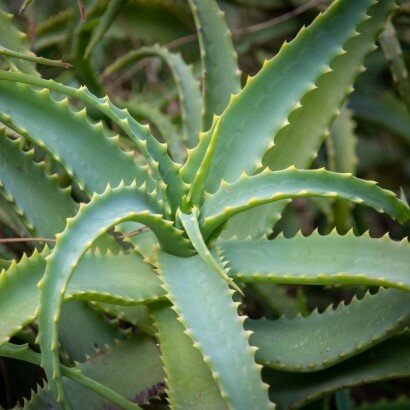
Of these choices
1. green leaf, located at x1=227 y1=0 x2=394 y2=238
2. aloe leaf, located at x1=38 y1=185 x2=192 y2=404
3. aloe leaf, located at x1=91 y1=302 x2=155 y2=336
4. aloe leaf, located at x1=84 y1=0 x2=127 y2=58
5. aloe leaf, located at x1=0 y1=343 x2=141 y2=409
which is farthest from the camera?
aloe leaf, located at x1=84 y1=0 x2=127 y2=58

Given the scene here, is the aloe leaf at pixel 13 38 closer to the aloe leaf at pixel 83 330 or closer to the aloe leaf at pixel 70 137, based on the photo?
the aloe leaf at pixel 70 137

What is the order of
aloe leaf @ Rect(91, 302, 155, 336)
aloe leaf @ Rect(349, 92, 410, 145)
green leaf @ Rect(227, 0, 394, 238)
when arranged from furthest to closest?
aloe leaf @ Rect(349, 92, 410, 145), green leaf @ Rect(227, 0, 394, 238), aloe leaf @ Rect(91, 302, 155, 336)

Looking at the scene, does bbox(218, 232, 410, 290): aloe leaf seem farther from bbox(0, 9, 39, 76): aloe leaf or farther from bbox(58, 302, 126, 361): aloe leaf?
bbox(0, 9, 39, 76): aloe leaf

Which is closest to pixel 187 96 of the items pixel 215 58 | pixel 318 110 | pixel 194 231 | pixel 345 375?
pixel 215 58

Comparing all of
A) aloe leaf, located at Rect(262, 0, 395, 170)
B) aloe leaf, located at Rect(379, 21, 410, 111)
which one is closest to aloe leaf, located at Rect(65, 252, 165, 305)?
aloe leaf, located at Rect(262, 0, 395, 170)

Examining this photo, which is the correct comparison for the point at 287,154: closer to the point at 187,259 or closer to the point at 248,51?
the point at 187,259

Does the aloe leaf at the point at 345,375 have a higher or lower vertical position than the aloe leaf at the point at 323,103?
lower

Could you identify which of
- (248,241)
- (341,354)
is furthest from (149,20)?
(341,354)

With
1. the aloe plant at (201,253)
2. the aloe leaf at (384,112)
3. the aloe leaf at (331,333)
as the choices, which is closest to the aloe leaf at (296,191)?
the aloe plant at (201,253)
